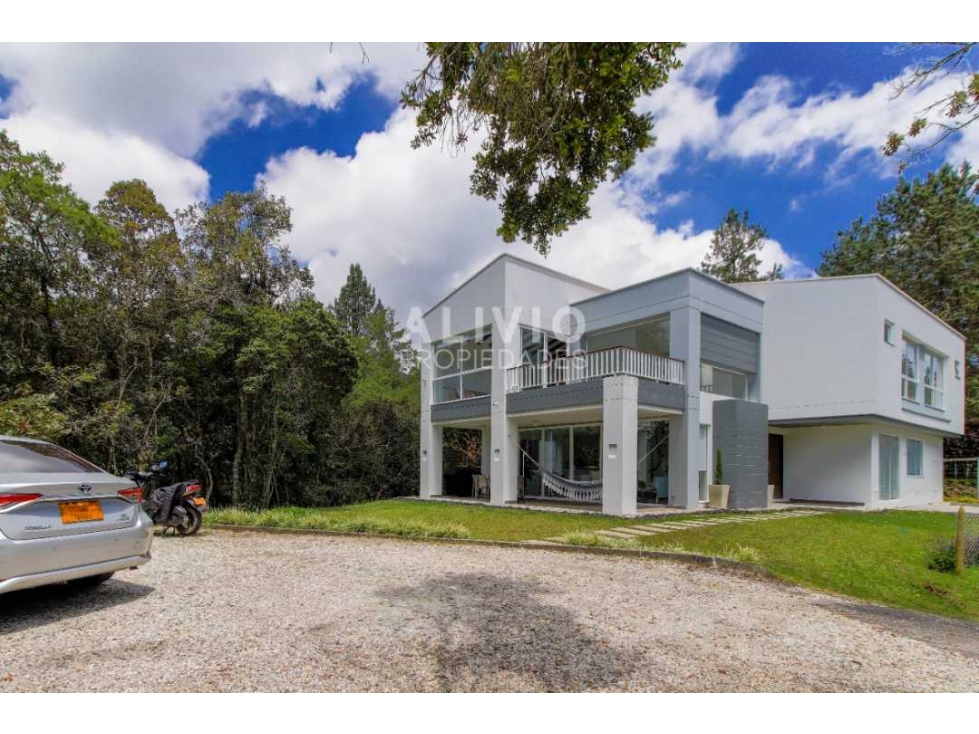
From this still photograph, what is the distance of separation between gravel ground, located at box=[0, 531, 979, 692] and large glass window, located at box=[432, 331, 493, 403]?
36.1 feet

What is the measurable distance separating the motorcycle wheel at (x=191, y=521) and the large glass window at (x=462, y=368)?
8966 millimetres

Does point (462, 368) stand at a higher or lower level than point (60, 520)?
higher

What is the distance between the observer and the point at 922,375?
696 inches

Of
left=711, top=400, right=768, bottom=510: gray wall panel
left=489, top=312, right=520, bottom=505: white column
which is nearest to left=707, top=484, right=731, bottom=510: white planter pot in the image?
left=711, top=400, right=768, bottom=510: gray wall panel

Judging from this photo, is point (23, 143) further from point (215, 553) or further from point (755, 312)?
point (755, 312)

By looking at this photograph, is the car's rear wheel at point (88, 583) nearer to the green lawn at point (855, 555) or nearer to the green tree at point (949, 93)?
the green lawn at point (855, 555)

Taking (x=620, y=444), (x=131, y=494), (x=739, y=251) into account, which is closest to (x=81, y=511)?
(x=131, y=494)

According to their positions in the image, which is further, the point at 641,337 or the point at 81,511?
the point at 641,337

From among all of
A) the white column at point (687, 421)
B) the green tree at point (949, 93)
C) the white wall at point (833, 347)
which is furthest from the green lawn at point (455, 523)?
the white wall at point (833, 347)

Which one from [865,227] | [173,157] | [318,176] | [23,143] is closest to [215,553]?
[318,176]

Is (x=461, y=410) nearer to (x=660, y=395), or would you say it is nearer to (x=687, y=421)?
(x=660, y=395)

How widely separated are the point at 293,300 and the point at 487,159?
43.9 feet

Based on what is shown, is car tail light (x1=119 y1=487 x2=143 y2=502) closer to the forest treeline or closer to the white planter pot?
the forest treeline

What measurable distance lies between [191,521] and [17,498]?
4815 mm
